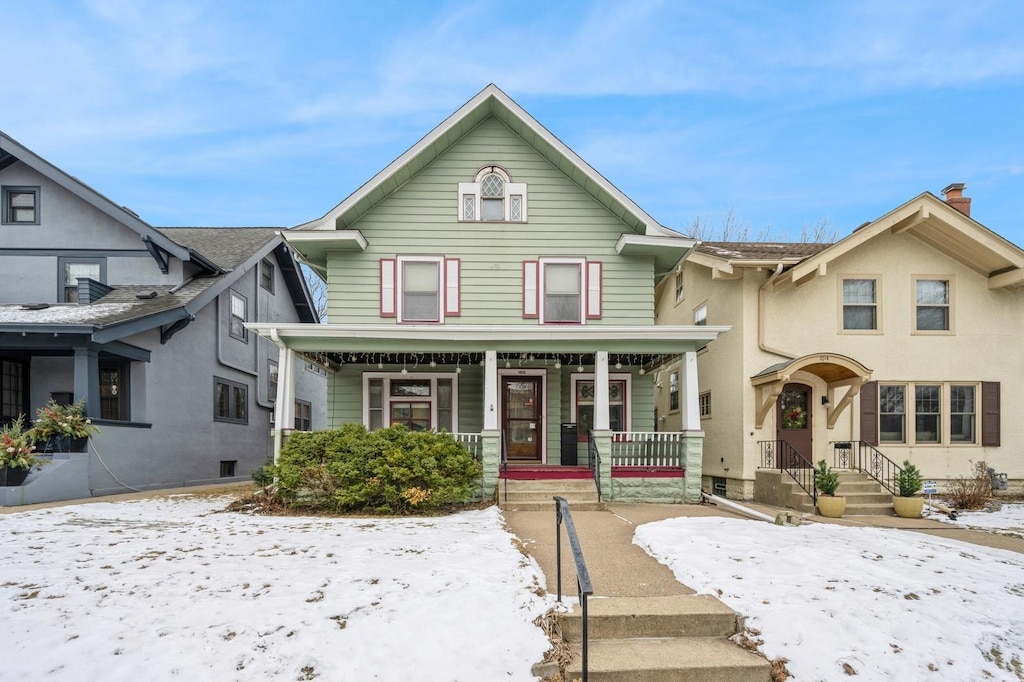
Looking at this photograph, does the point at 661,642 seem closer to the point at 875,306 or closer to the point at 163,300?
the point at 875,306

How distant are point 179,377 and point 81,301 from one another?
8.90 feet

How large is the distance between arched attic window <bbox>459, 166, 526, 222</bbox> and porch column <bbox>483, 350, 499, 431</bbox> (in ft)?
12.0

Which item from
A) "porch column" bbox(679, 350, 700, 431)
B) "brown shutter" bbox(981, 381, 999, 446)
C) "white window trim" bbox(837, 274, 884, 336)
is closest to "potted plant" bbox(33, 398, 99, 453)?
"porch column" bbox(679, 350, 700, 431)

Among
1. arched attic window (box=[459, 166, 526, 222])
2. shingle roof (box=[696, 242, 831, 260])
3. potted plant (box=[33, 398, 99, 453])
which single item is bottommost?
potted plant (box=[33, 398, 99, 453])

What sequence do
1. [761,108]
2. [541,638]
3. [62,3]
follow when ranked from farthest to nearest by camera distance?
[761,108] < [62,3] < [541,638]

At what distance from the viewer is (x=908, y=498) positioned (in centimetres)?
1027

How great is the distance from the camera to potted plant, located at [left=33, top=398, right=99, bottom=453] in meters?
10.9

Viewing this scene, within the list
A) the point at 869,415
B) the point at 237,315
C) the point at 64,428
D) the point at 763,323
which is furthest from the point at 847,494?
the point at 237,315

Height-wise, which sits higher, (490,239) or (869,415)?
(490,239)

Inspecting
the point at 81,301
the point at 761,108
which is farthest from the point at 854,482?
the point at 761,108

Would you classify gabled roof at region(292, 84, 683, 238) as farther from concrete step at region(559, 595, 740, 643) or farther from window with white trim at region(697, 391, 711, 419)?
concrete step at region(559, 595, 740, 643)

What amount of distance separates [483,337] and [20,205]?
12932mm

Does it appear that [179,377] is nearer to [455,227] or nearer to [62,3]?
[455,227]

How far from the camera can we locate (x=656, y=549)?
272 inches
